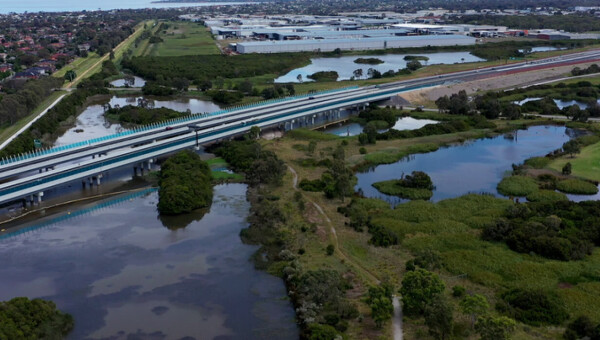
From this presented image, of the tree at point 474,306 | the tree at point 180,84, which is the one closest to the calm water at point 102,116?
the tree at point 180,84

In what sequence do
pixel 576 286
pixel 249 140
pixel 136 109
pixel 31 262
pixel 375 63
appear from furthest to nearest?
pixel 375 63, pixel 136 109, pixel 249 140, pixel 31 262, pixel 576 286

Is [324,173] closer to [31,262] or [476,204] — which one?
[476,204]

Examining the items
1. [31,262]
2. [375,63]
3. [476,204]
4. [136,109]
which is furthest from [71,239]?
[375,63]

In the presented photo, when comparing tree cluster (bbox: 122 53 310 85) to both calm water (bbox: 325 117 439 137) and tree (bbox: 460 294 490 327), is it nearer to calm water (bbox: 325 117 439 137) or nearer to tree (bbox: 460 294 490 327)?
calm water (bbox: 325 117 439 137)

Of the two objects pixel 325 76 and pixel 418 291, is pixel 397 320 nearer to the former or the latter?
pixel 418 291

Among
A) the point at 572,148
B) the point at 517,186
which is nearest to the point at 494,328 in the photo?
the point at 517,186

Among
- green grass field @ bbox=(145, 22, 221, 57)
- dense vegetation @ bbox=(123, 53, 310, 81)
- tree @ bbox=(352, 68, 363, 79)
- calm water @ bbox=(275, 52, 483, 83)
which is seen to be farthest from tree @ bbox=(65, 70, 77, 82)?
tree @ bbox=(352, 68, 363, 79)

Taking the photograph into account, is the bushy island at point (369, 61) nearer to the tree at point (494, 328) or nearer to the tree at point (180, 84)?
the tree at point (180, 84)
